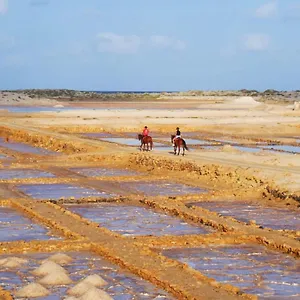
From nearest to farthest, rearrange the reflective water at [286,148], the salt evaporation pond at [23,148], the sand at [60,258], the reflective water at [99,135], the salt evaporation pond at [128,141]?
the sand at [60,258]
the reflective water at [286,148]
the salt evaporation pond at [23,148]
the salt evaporation pond at [128,141]
the reflective water at [99,135]

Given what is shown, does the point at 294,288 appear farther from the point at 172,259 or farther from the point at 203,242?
the point at 203,242

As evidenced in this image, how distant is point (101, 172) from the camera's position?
2673 cm

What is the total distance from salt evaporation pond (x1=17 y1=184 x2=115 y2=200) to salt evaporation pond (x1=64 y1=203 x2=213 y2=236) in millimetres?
1575

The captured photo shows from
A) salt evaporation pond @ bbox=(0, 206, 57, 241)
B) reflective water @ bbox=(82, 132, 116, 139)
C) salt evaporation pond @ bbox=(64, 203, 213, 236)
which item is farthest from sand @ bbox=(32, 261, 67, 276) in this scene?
reflective water @ bbox=(82, 132, 116, 139)

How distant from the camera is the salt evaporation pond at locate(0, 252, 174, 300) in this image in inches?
440

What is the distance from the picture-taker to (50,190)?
2216 cm

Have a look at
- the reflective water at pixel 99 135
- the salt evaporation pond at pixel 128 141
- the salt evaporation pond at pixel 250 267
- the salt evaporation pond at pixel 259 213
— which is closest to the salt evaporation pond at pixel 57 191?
the salt evaporation pond at pixel 259 213

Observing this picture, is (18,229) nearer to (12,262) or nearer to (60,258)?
(60,258)

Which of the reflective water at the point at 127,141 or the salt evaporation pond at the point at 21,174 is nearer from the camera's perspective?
the salt evaporation pond at the point at 21,174

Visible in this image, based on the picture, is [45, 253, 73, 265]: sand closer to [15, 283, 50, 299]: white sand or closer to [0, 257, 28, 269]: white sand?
[0, 257, 28, 269]: white sand

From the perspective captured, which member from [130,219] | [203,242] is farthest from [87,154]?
[203,242]

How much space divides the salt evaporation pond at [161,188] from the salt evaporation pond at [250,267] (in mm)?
7173

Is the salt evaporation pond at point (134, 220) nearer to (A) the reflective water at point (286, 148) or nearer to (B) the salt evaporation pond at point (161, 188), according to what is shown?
(B) the salt evaporation pond at point (161, 188)

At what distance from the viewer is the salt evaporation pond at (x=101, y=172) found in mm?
26094
